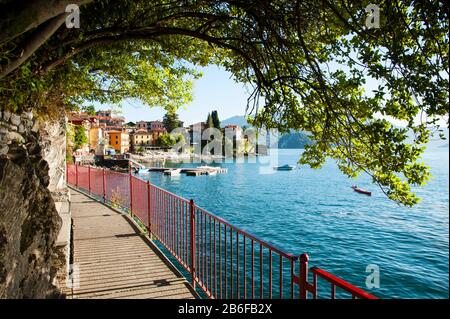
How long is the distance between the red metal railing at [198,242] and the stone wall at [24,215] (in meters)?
1.99

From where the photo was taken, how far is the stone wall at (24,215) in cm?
307

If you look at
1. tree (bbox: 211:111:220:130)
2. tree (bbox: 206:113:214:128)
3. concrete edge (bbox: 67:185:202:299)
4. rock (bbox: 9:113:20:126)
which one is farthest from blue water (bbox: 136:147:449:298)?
tree (bbox: 211:111:220:130)

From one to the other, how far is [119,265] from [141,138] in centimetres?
11297

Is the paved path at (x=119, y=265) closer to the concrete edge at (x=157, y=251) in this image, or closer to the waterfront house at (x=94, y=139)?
the concrete edge at (x=157, y=251)

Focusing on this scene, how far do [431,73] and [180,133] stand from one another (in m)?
120

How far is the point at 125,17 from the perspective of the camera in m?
4.55

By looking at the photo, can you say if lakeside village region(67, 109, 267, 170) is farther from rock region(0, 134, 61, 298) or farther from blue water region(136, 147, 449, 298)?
rock region(0, 134, 61, 298)

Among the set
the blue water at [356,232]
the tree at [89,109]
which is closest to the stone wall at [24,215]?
the tree at [89,109]

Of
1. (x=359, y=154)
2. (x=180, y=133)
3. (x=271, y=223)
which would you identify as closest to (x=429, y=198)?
(x=271, y=223)

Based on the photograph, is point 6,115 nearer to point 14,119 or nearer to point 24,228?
point 14,119

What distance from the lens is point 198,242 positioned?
6.44 metres

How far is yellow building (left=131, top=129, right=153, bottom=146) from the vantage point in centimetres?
11300

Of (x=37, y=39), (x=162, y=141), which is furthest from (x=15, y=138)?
(x=162, y=141)
